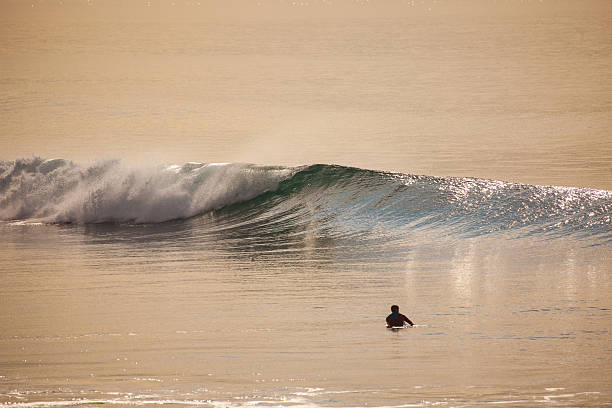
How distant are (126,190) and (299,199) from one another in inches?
178

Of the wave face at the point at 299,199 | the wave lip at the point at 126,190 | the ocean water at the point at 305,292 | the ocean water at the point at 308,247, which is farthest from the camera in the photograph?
the wave lip at the point at 126,190

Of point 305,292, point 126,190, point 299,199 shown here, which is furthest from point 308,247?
point 126,190

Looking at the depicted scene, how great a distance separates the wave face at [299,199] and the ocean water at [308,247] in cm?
7

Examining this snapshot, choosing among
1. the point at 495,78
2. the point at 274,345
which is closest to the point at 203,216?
the point at 274,345

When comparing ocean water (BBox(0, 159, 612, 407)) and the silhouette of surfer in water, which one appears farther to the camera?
the silhouette of surfer in water

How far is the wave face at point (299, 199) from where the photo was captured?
20109mm

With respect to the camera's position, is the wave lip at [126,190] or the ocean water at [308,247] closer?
the ocean water at [308,247]

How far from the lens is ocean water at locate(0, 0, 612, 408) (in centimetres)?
1067

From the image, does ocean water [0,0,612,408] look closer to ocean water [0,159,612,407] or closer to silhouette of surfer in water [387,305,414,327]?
ocean water [0,159,612,407]

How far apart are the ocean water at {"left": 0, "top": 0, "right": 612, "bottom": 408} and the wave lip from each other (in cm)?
8

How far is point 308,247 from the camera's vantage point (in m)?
19.3

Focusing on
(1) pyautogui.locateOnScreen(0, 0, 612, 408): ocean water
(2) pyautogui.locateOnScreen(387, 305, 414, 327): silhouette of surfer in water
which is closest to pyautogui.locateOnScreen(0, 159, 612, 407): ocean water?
(1) pyautogui.locateOnScreen(0, 0, 612, 408): ocean water

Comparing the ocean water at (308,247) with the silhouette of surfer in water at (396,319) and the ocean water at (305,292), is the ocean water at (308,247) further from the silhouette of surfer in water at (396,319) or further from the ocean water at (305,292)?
the silhouette of surfer in water at (396,319)

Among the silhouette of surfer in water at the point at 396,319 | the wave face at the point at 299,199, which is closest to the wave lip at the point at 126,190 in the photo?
the wave face at the point at 299,199
